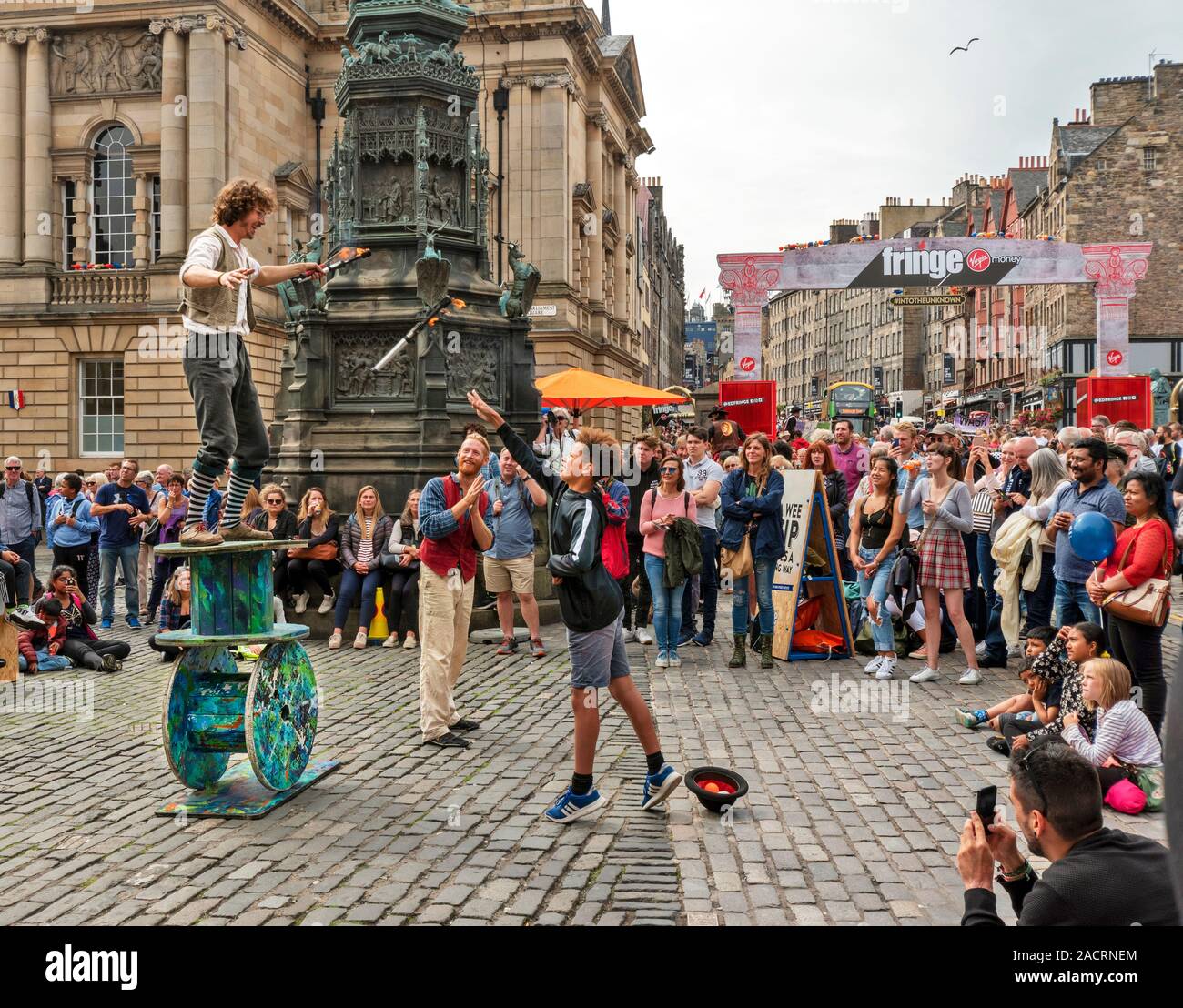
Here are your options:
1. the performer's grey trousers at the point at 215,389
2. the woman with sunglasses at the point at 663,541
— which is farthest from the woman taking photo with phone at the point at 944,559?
the performer's grey trousers at the point at 215,389

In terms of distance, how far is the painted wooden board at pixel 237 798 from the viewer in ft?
19.7

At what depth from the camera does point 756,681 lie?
9.99 meters

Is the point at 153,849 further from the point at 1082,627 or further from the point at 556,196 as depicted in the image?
the point at 556,196

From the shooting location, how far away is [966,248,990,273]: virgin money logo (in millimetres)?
26266

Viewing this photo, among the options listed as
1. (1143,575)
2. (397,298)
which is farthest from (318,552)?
(1143,575)

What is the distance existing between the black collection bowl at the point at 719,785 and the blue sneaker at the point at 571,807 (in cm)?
55

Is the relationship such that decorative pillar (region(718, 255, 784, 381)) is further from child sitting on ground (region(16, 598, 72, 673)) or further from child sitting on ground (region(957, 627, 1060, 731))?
child sitting on ground (region(957, 627, 1060, 731))

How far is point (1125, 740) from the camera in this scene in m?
6.26

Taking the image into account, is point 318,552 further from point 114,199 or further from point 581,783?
point 114,199

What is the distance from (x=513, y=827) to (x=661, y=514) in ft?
18.5

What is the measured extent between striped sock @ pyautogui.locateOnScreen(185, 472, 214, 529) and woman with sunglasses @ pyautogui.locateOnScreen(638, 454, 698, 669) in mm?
5456

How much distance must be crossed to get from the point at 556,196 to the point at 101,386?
1767 cm

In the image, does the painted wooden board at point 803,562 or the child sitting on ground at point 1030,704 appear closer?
the child sitting on ground at point 1030,704

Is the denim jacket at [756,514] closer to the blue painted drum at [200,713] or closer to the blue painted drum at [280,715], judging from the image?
the blue painted drum at [280,715]
